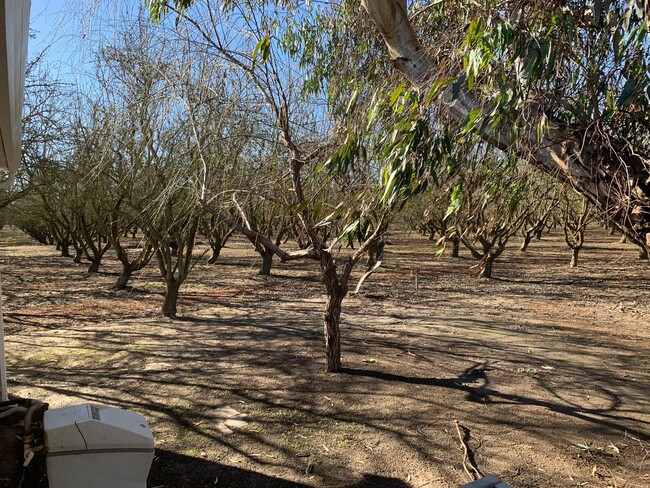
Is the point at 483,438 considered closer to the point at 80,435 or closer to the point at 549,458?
the point at 549,458

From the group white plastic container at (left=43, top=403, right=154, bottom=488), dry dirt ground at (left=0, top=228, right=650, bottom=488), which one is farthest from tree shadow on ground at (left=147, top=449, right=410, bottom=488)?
white plastic container at (left=43, top=403, right=154, bottom=488)

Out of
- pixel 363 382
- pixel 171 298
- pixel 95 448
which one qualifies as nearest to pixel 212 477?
pixel 95 448

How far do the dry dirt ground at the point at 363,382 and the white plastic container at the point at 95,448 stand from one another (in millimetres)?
1095

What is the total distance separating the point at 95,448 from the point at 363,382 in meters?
3.70

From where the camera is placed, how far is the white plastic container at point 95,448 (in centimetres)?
258

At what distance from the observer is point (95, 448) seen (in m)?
2.66

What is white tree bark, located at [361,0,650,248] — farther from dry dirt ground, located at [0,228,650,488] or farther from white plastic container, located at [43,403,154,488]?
white plastic container, located at [43,403,154,488]

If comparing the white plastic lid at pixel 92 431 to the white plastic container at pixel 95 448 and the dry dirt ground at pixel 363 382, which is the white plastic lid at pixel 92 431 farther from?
the dry dirt ground at pixel 363 382

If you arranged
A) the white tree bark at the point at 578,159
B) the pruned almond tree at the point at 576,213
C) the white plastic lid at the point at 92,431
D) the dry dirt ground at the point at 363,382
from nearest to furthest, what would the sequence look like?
1. the white plastic lid at the point at 92,431
2. the white tree bark at the point at 578,159
3. the dry dirt ground at the point at 363,382
4. the pruned almond tree at the point at 576,213

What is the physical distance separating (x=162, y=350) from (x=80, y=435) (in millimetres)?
5038

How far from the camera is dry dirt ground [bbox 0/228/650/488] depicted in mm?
4066

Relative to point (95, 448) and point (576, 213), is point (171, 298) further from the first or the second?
point (576, 213)

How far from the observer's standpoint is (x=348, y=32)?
15.4ft

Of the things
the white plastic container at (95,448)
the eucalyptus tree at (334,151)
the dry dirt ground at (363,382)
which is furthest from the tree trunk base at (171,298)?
the white plastic container at (95,448)
